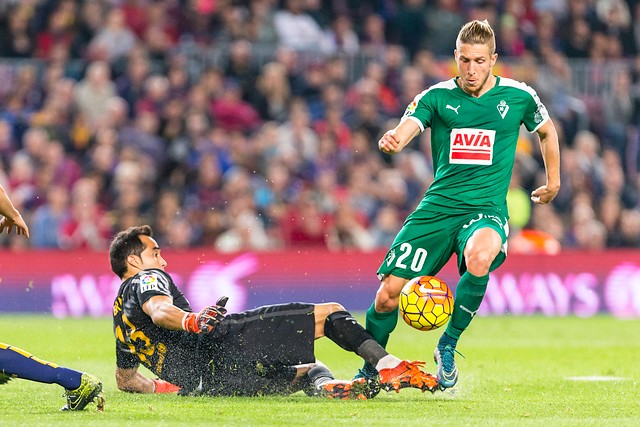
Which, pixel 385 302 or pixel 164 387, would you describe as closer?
pixel 385 302

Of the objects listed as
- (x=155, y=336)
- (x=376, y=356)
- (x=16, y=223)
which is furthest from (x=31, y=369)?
(x=376, y=356)

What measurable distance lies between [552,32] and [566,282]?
5560mm

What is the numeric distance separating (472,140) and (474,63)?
20.9 inches

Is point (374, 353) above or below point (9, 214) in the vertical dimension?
below

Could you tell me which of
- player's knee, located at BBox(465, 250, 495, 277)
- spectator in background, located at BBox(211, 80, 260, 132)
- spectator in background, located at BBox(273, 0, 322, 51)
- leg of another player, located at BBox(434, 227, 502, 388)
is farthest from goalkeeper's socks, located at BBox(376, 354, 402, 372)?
spectator in background, located at BBox(273, 0, 322, 51)

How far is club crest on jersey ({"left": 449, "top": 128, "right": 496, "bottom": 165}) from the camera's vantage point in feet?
29.1

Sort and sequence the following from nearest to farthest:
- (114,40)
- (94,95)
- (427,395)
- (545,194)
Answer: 1. (427,395)
2. (545,194)
3. (94,95)
4. (114,40)

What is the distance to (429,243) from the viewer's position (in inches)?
349

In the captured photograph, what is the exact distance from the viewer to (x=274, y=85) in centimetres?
1861

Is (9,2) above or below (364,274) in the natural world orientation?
above

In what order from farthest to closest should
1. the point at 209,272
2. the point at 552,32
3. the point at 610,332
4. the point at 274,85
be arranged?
1. the point at 552,32
2. the point at 274,85
3. the point at 209,272
4. the point at 610,332

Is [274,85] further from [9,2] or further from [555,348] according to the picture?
[555,348]

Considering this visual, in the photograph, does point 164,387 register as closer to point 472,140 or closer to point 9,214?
point 9,214

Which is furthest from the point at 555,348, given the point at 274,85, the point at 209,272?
the point at 274,85
